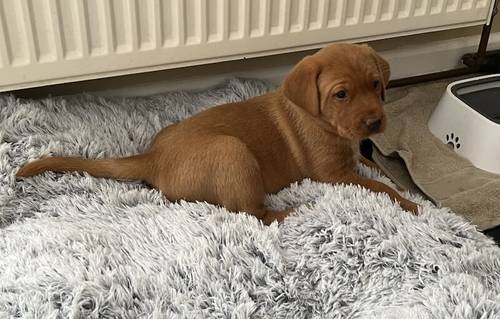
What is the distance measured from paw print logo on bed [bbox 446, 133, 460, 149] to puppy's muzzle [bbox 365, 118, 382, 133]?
61 cm

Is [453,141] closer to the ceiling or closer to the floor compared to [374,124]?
closer to the floor

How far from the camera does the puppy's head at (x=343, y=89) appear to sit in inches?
61.7

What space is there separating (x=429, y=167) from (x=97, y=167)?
1.00m

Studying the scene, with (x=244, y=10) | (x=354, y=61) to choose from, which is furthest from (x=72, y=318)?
(x=244, y=10)

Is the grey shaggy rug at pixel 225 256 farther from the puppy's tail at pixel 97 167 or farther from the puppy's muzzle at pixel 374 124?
the puppy's muzzle at pixel 374 124

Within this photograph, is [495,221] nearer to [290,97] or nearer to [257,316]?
[290,97]

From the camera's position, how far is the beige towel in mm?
1880

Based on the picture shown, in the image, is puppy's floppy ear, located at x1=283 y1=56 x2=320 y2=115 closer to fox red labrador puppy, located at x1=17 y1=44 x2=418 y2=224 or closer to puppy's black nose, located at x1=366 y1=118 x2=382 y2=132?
fox red labrador puppy, located at x1=17 y1=44 x2=418 y2=224

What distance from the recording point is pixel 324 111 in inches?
63.6

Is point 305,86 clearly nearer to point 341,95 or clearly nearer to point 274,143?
point 341,95

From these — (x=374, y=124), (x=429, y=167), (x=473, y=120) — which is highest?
(x=374, y=124)

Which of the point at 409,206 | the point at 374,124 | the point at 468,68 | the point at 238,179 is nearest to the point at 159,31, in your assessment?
the point at 238,179

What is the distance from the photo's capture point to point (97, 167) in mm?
1655

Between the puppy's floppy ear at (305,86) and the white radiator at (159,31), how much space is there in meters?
0.39
